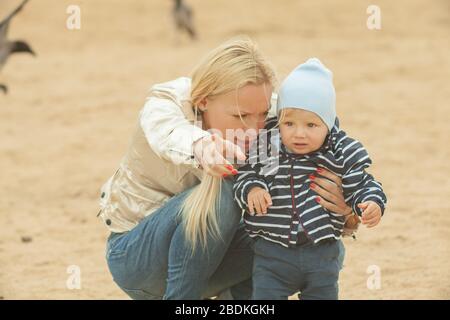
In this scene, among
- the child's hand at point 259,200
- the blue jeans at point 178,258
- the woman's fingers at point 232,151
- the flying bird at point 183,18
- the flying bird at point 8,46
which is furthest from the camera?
the flying bird at point 183,18

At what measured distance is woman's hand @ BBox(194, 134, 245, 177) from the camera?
2459 mm

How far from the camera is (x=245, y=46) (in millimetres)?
2727

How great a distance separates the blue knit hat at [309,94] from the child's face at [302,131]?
2 centimetres

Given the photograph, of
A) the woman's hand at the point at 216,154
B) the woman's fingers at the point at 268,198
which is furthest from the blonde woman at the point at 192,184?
the woman's fingers at the point at 268,198

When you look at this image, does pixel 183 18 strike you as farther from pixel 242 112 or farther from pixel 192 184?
pixel 242 112

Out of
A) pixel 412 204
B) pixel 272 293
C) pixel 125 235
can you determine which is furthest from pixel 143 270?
pixel 412 204

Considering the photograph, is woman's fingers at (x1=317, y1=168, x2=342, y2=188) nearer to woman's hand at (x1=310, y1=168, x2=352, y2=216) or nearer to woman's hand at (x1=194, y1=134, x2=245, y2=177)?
woman's hand at (x1=310, y1=168, x2=352, y2=216)

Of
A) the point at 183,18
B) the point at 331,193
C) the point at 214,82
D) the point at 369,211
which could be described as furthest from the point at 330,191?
the point at 183,18

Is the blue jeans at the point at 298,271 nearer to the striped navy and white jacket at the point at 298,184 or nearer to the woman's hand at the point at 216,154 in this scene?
the striped navy and white jacket at the point at 298,184

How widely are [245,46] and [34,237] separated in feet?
5.84

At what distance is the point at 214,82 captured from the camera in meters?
2.67

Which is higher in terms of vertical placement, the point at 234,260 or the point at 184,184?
the point at 184,184

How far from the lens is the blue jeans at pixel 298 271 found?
2.58 metres
